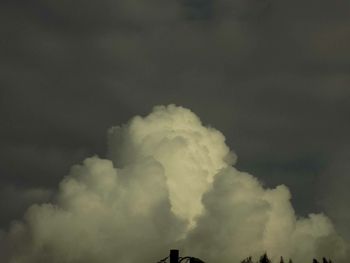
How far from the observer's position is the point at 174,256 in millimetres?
33250

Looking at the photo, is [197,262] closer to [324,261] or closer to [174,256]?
[174,256]

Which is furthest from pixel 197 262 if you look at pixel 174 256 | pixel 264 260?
pixel 264 260

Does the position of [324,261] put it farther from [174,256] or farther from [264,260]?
[174,256]

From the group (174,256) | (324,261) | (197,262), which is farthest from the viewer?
(324,261)

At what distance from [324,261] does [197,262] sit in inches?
920

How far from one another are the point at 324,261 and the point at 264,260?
5.44 meters

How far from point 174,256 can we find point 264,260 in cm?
2486

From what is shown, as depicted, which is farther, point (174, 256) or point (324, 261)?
point (324, 261)

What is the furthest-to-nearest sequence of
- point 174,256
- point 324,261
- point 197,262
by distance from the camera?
point 324,261, point 197,262, point 174,256

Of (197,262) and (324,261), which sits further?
(324,261)

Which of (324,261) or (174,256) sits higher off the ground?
(324,261)

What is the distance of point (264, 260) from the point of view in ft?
184

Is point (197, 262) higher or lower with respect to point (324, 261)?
lower

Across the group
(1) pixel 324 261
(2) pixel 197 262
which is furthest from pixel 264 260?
(2) pixel 197 262
